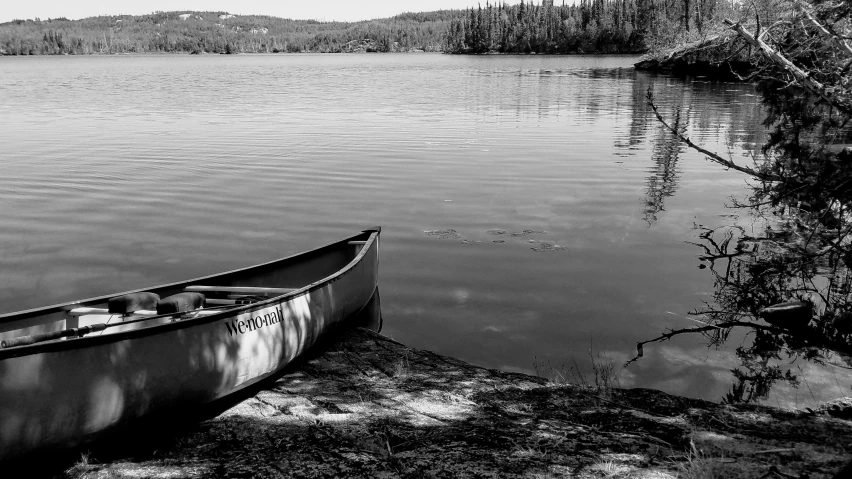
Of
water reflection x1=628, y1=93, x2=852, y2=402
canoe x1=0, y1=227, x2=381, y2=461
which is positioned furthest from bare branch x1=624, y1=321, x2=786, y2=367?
canoe x1=0, y1=227, x2=381, y2=461

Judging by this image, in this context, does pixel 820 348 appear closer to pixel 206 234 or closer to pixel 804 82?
pixel 804 82

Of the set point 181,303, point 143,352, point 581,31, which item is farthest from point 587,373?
point 581,31

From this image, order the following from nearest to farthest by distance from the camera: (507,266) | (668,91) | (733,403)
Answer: (733,403) < (507,266) < (668,91)

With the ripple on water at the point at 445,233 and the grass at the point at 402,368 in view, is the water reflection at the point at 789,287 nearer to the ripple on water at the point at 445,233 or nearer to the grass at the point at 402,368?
the grass at the point at 402,368

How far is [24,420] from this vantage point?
5324 millimetres

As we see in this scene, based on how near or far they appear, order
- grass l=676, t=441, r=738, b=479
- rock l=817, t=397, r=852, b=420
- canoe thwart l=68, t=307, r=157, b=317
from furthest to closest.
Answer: canoe thwart l=68, t=307, r=157, b=317, rock l=817, t=397, r=852, b=420, grass l=676, t=441, r=738, b=479

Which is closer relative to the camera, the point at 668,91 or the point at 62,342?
the point at 62,342

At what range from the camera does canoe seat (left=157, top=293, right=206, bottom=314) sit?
7.27 meters

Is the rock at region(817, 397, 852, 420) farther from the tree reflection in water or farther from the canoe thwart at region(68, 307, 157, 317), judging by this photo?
the canoe thwart at region(68, 307, 157, 317)

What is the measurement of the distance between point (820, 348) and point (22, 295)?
10863 mm

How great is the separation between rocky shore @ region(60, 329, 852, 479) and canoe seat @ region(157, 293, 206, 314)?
118cm

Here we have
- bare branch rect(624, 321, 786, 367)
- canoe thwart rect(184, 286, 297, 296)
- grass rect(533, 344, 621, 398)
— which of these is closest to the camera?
grass rect(533, 344, 621, 398)

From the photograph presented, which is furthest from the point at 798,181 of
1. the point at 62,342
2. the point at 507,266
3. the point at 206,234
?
the point at 206,234

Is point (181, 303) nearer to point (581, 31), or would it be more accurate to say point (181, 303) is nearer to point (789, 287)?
point (789, 287)
